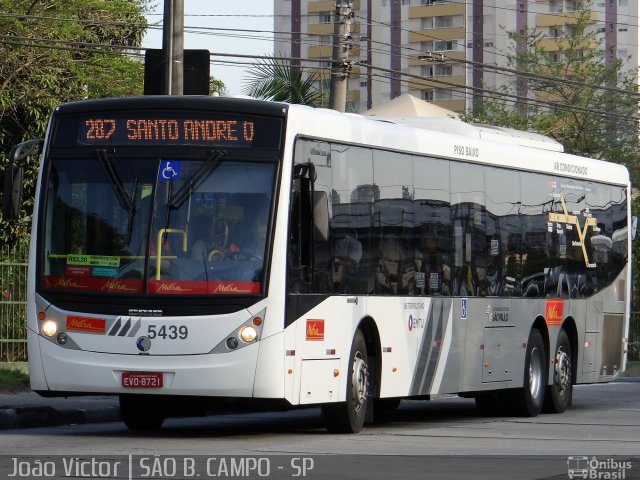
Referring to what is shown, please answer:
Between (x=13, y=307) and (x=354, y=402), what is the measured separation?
9343 mm

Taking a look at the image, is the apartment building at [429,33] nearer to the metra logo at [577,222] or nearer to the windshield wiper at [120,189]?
the metra logo at [577,222]

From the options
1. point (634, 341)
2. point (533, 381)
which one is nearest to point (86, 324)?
point (533, 381)

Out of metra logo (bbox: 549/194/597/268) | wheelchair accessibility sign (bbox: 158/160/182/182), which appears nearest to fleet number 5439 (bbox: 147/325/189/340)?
wheelchair accessibility sign (bbox: 158/160/182/182)

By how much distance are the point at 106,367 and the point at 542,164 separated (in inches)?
335

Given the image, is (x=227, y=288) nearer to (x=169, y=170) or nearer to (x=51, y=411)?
(x=169, y=170)

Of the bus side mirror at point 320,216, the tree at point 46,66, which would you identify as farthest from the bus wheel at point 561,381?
the tree at point 46,66

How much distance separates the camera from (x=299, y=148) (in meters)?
14.6

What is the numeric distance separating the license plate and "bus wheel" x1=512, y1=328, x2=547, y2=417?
713 cm

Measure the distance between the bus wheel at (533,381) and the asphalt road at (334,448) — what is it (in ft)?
1.23

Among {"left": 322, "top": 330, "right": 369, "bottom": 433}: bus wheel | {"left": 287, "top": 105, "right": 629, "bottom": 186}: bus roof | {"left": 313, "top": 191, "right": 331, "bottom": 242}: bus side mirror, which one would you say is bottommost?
{"left": 322, "top": 330, "right": 369, "bottom": 433}: bus wheel

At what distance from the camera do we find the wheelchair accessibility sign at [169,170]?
14281 millimetres

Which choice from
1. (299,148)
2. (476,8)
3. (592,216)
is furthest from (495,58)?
(299,148)

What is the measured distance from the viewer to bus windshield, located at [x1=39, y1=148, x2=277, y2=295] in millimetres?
14055

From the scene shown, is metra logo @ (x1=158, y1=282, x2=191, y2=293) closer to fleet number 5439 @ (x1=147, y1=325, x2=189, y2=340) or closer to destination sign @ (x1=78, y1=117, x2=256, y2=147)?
fleet number 5439 @ (x1=147, y1=325, x2=189, y2=340)
